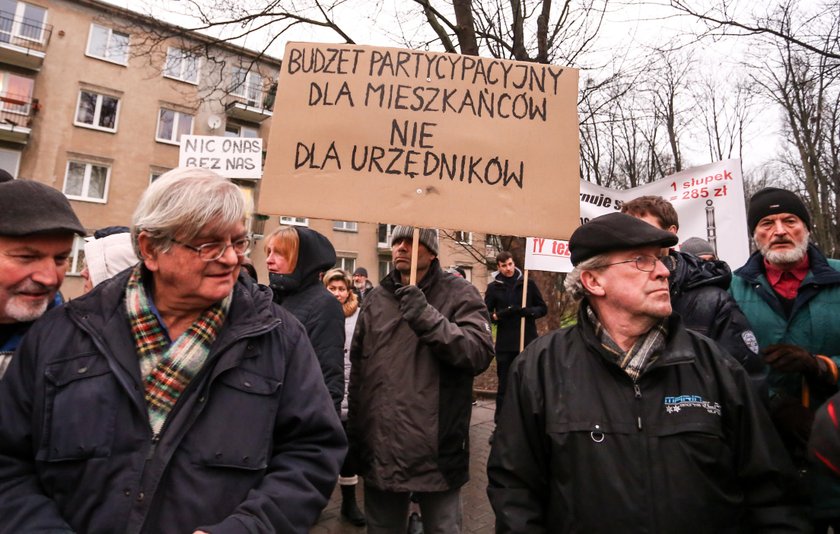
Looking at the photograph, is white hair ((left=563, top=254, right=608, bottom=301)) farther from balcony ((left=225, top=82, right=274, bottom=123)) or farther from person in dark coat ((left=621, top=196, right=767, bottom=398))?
balcony ((left=225, top=82, right=274, bottom=123))

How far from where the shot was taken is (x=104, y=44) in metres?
20.9

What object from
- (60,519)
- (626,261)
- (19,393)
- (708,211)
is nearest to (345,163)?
(626,261)

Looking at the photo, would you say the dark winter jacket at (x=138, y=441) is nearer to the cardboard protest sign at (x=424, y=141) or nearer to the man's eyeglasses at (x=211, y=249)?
the man's eyeglasses at (x=211, y=249)

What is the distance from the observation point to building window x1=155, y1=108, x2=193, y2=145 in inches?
856

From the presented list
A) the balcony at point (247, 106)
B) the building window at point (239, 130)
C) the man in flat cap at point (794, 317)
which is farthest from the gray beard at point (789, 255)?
the building window at point (239, 130)

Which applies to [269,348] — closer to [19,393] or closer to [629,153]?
[19,393]

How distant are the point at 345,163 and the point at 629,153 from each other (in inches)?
736

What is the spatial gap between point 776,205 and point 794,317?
529 mm

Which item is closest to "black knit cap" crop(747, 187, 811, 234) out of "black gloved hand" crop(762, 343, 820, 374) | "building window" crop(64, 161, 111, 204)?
"black gloved hand" crop(762, 343, 820, 374)

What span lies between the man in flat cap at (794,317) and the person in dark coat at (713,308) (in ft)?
0.23

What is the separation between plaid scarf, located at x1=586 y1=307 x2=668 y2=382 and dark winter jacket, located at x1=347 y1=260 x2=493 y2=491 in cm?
79

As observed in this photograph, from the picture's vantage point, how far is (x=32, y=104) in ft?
62.7

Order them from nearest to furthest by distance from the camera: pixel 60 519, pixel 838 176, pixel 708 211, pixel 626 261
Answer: pixel 60 519 → pixel 626 261 → pixel 708 211 → pixel 838 176

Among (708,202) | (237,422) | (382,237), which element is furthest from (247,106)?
(237,422)
